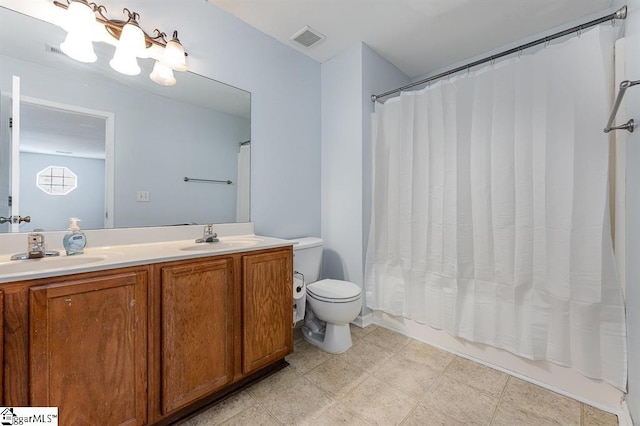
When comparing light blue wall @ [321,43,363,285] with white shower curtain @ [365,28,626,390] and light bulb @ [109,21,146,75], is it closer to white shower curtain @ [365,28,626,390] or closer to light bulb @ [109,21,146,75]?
white shower curtain @ [365,28,626,390]

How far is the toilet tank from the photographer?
199cm

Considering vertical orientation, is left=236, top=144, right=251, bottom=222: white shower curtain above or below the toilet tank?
above

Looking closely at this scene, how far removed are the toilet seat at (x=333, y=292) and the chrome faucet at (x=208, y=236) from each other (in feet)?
2.49

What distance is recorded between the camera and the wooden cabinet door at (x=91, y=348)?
0.87 meters

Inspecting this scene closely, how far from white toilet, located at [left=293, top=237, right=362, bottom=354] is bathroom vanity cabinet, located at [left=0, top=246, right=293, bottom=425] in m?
0.36

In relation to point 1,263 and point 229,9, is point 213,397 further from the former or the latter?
point 229,9

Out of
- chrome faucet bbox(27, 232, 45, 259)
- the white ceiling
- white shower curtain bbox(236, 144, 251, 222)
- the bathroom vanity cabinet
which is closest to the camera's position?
the bathroom vanity cabinet

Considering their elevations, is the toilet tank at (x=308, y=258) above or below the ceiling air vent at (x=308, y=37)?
below

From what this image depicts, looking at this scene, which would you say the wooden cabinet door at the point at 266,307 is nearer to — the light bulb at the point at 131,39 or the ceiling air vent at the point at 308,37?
the light bulb at the point at 131,39

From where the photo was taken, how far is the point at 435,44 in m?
2.20

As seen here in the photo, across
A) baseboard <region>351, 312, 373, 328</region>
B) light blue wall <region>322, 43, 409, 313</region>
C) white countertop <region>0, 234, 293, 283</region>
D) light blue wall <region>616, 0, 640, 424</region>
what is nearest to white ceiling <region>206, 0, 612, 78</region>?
light blue wall <region>322, 43, 409, 313</region>

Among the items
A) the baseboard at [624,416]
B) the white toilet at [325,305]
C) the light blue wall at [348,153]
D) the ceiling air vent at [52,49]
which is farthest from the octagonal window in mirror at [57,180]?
the baseboard at [624,416]

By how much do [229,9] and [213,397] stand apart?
2420 millimetres

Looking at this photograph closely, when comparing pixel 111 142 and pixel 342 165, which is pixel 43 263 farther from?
pixel 342 165
